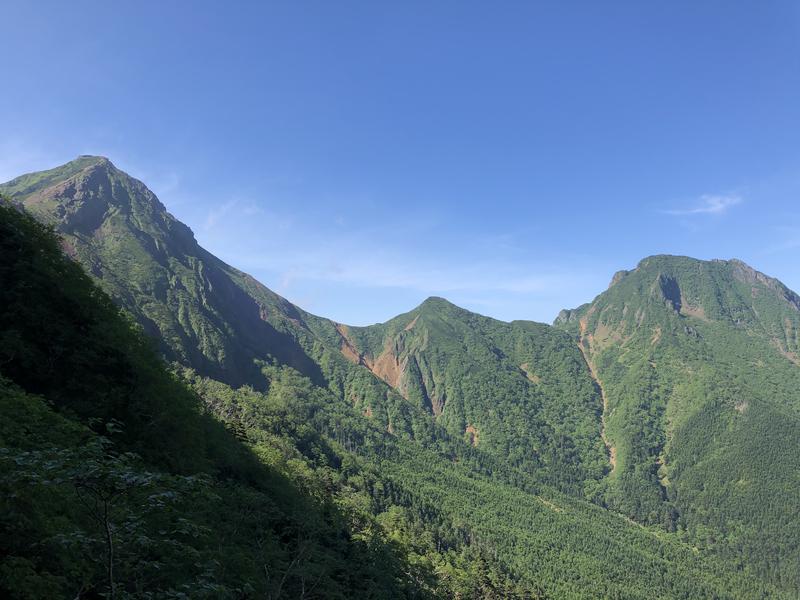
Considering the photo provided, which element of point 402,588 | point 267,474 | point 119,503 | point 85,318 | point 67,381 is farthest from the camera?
point 267,474

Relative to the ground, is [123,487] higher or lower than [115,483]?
lower

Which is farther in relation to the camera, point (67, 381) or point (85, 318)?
point (85, 318)

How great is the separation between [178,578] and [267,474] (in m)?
61.5

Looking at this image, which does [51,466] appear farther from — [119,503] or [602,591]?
[602,591]

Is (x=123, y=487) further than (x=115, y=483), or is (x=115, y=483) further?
(x=123, y=487)

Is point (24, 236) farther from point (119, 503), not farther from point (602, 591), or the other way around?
point (602, 591)

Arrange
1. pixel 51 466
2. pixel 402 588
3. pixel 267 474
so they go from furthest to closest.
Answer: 1. pixel 267 474
2. pixel 402 588
3. pixel 51 466

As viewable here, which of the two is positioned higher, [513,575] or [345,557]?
[345,557]

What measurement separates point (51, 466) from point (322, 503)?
78396 millimetres

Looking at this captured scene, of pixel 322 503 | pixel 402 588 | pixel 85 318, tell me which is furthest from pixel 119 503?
pixel 322 503

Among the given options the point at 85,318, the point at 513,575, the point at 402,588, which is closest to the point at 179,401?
the point at 85,318

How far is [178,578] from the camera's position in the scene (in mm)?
16906

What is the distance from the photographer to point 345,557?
59.1 metres

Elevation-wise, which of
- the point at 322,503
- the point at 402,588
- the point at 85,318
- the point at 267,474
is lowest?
the point at 402,588
